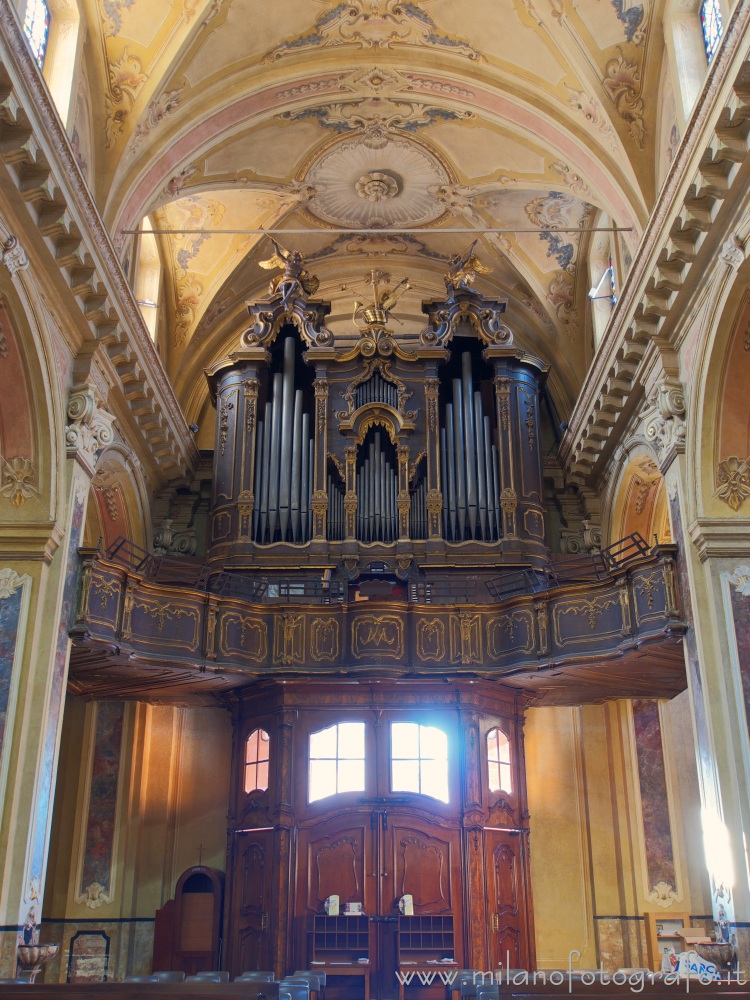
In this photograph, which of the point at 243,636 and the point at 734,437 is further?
the point at 243,636

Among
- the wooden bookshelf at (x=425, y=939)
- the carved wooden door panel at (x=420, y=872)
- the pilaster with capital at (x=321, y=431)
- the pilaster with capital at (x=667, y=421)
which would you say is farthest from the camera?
the pilaster with capital at (x=321, y=431)

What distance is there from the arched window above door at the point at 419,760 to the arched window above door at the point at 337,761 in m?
0.50

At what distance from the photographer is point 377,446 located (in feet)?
57.0

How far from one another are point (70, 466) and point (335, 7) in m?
7.85

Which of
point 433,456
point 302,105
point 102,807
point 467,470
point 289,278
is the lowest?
point 102,807

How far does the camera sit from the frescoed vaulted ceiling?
14.5 m

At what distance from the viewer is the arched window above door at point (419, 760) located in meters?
15.3

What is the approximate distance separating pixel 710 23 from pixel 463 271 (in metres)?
6.35

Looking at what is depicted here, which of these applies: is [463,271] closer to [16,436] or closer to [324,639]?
[324,639]

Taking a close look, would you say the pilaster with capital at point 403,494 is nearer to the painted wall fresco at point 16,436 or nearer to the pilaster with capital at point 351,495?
the pilaster with capital at point 351,495

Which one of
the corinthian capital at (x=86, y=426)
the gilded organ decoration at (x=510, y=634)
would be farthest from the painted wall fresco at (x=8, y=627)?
the gilded organ decoration at (x=510, y=634)

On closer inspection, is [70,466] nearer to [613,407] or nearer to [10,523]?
[10,523]

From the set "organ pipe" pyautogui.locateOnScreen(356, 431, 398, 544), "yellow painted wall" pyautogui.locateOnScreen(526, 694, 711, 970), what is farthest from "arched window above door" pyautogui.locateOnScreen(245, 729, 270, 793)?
"yellow painted wall" pyautogui.locateOnScreen(526, 694, 711, 970)

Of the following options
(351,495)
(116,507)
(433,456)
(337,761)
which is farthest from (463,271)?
(337,761)
